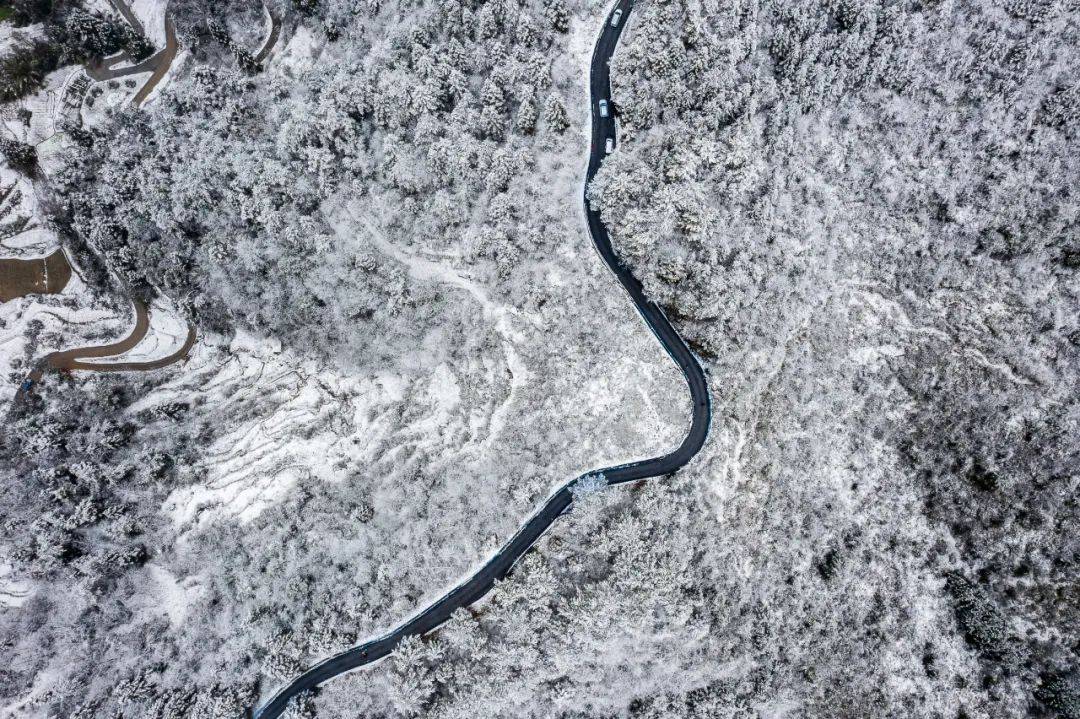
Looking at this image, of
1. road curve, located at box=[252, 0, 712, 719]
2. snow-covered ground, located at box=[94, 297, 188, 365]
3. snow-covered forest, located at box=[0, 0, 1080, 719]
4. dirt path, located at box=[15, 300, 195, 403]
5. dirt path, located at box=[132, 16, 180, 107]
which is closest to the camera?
snow-covered forest, located at box=[0, 0, 1080, 719]

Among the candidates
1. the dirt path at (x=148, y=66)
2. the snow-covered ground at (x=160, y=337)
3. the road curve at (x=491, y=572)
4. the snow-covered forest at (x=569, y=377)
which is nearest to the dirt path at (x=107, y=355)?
the snow-covered ground at (x=160, y=337)

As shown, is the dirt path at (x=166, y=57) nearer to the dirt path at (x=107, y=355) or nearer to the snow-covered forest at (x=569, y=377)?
the snow-covered forest at (x=569, y=377)

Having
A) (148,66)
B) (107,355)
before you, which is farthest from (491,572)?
(148,66)

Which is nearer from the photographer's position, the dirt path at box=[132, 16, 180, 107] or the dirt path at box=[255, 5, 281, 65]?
the dirt path at box=[255, 5, 281, 65]

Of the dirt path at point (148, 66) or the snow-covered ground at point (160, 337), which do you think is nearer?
the snow-covered ground at point (160, 337)

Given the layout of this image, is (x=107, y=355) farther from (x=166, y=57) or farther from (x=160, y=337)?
(x=166, y=57)

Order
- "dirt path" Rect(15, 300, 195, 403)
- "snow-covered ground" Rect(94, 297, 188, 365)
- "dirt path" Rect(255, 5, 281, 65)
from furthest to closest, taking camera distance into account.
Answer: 1. "dirt path" Rect(255, 5, 281, 65)
2. "snow-covered ground" Rect(94, 297, 188, 365)
3. "dirt path" Rect(15, 300, 195, 403)

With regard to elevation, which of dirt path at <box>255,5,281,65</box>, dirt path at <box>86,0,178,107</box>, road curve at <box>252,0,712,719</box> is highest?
dirt path at <box>255,5,281,65</box>

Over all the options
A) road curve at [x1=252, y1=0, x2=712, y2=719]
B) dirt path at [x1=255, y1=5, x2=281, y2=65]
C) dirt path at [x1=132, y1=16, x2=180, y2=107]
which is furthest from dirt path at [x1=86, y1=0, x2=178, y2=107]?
road curve at [x1=252, y1=0, x2=712, y2=719]

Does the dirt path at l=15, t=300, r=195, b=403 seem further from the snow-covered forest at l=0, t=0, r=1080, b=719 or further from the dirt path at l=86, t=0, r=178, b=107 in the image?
the dirt path at l=86, t=0, r=178, b=107
